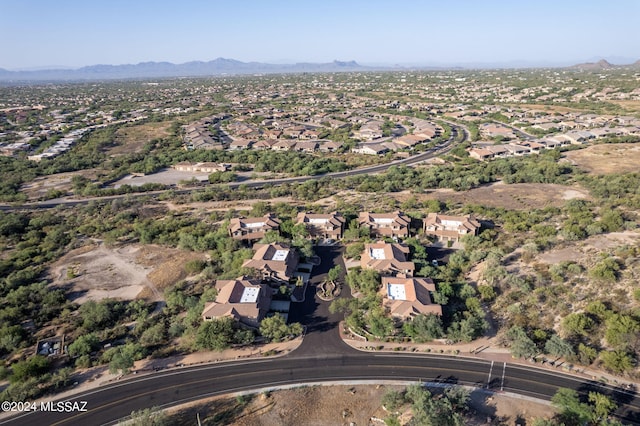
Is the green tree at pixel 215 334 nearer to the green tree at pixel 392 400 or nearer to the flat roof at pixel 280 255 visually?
the flat roof at pixel 280 255

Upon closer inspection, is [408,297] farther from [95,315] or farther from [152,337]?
[95,315]

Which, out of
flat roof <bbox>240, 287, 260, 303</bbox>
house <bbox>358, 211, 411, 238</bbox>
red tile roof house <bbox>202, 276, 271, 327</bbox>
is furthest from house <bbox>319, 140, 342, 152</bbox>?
flat roof <bbox>240, 287, 260, 303</bbox>

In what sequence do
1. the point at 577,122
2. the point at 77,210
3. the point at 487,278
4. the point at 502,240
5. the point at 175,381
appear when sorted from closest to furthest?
the point at 175,381, the point at 487,278, the point at 502,240, the point at 77,210, the point at 577,122

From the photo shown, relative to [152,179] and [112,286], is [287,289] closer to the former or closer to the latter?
[112,286]

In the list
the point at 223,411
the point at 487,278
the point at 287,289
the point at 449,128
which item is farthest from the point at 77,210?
the point at 449,128

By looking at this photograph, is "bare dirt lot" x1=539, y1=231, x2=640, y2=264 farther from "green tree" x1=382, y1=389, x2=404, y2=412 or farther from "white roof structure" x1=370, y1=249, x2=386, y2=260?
"green tree" x1=382, y1=389, x2=404, y2=412

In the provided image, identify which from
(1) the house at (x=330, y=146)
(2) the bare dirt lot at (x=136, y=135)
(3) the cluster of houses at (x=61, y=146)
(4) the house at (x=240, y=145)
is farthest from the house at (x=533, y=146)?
(3) the cluster of houses at (x=61, y=146)

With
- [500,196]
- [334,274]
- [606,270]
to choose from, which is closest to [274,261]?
[334,274]
